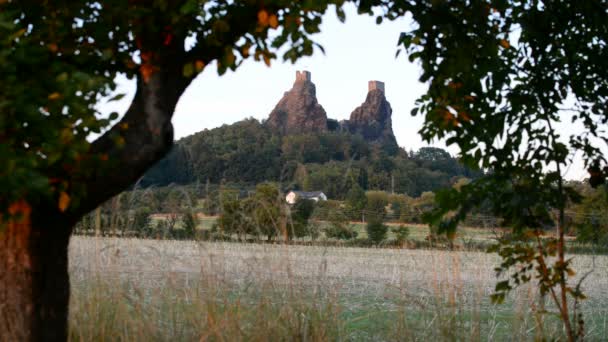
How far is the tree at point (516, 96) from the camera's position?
2527 mm

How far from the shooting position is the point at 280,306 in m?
3.74

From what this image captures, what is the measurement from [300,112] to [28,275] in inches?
3578

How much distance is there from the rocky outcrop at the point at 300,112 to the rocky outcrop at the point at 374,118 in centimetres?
597

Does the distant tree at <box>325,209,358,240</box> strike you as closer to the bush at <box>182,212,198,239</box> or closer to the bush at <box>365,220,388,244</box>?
the bush at <box>182,212,198,239</box>

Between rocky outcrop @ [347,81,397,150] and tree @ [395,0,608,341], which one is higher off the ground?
rocky outcrop @ [347,81,397,150]

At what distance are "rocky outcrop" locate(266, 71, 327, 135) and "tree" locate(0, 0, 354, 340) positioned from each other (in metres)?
86.0

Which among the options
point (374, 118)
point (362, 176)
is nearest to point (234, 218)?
point (362, 176)

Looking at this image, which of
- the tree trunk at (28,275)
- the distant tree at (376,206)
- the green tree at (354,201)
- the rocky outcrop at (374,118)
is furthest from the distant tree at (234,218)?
the rocky outcrop at (374,118)

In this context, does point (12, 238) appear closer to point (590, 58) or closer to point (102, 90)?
point (102, 90)

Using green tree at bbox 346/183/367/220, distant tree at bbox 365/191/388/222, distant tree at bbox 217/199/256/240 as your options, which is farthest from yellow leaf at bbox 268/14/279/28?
distant tree at bbox 365/191/388/222

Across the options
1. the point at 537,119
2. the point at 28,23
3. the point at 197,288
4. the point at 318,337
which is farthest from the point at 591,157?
the point at 28,23

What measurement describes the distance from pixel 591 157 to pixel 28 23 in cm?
235

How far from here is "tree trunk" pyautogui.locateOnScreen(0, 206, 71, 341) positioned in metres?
2.25

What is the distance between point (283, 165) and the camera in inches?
172
